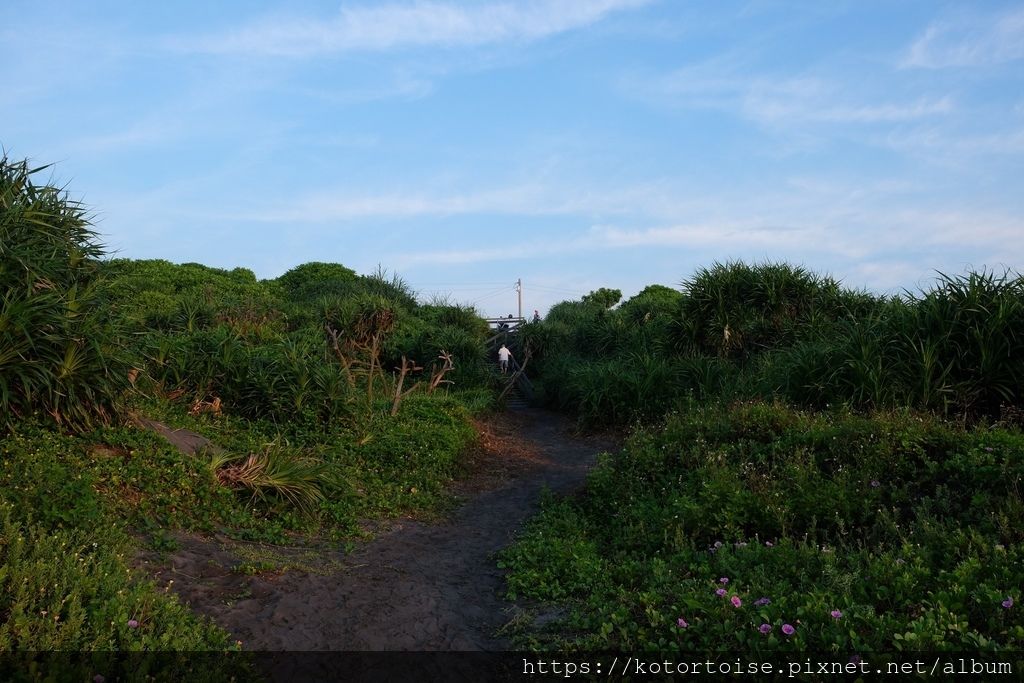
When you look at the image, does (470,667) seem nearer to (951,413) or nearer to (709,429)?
(709,429)

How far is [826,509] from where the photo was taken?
609cm

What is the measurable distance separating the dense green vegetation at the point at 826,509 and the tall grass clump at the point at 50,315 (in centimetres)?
398

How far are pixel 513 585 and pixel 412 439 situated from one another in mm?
4955

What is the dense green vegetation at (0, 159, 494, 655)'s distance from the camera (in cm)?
421

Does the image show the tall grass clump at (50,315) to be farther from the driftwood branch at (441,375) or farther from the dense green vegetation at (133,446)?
the driftwood branch at (441,375)

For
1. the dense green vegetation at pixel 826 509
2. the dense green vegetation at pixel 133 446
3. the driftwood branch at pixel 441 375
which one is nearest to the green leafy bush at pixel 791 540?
the dense green vegetation at pixel 826 509

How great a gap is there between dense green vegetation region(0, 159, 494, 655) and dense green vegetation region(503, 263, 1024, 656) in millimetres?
2214

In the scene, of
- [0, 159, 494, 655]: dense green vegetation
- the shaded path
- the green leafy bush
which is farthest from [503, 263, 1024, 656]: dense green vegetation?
[0, 159, 494, 655]: dense green vegetation

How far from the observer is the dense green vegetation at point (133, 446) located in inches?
166

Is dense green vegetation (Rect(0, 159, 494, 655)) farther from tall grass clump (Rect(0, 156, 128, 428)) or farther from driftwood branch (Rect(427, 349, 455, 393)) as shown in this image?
driftwood branch (Rect(427, 349, 455, 393))

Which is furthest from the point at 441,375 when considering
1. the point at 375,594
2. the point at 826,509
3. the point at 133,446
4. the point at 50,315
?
the point at 826,509

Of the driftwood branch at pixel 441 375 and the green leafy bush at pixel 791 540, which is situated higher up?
the driftwood branch at pixel 441 375

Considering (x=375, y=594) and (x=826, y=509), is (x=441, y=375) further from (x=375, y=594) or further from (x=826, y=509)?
(x=826, y=509)

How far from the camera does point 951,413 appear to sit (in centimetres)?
888
